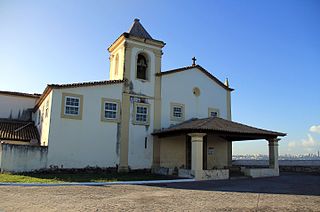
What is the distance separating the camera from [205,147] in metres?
21.8

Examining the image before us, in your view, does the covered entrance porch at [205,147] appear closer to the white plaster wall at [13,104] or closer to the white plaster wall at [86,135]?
the white plaster wall at [86,135]

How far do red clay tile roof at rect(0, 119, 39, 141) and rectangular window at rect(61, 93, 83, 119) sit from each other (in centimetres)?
424

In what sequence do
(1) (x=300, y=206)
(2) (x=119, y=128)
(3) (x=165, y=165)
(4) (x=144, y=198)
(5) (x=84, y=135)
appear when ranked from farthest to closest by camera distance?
(3) (x=165, y=165) < (2) (x=119, y=128) < (5) (x=84, y=135) < (4) (x=144, y=198) < (1) (x=300, y=206)

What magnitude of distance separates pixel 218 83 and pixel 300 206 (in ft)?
52.8

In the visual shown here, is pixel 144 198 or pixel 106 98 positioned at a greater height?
pixel 106 98

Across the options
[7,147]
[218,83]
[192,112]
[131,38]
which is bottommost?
[7,147]

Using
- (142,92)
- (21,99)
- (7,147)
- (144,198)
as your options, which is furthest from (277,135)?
(21,99)

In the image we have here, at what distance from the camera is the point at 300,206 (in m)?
8.39

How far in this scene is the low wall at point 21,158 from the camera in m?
16.0

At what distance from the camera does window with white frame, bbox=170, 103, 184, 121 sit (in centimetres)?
2138

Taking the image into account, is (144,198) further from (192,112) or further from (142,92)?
(192,112)

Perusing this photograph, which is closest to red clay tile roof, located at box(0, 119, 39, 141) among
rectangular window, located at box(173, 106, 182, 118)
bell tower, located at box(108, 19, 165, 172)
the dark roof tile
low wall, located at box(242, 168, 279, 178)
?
bell tower, located at box(108, 19, 165, 172)

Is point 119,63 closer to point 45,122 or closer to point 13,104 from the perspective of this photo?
point 45,122

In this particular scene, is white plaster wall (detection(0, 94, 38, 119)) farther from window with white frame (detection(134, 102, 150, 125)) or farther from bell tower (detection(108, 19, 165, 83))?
window with white frame (detection(134, 102, 150, 125))
